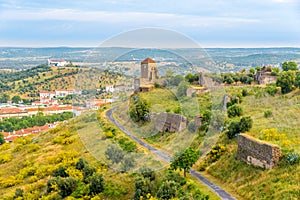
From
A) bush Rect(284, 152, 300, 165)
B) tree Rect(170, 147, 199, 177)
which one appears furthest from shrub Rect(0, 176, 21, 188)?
bush Rect(284, 152, 300, 165)

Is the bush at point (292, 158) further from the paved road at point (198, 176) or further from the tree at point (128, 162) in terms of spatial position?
the tree at point (128, 162)

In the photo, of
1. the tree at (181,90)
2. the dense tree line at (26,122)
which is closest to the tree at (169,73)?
the tree at (181,90)

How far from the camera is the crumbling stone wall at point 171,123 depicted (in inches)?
742

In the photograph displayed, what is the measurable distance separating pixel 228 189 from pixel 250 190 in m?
1.07

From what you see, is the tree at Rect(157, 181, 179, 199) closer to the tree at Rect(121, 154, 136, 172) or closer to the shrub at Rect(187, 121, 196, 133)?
the tree at Rect(121, 154, 136, 172)

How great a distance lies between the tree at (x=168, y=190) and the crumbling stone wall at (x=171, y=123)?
6.10 m

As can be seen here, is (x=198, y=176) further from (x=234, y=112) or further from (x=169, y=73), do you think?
(x=169, y=73)

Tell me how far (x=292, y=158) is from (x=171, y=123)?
800 centimetres

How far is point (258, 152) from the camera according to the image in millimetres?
13461

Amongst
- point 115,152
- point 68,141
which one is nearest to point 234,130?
point 115,152

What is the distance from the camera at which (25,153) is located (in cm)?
2752

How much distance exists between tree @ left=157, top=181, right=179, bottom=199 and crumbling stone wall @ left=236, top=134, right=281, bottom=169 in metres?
3.42

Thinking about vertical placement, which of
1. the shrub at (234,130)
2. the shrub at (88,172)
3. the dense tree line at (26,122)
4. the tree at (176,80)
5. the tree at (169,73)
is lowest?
the dense tree line at (26,122)

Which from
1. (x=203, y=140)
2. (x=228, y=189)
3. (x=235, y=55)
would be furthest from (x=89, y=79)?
(x=235, y=55)
